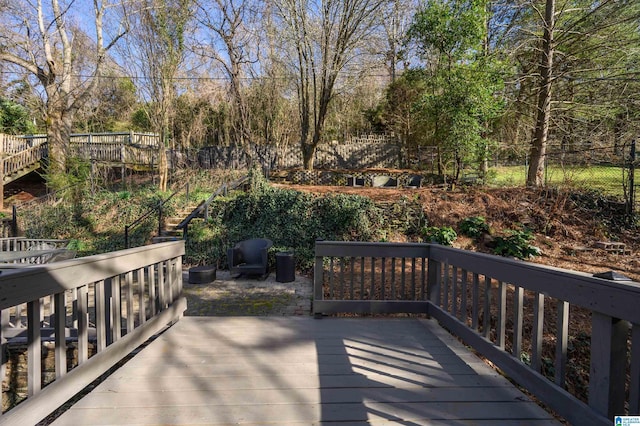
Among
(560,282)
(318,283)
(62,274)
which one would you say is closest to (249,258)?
(318,283)

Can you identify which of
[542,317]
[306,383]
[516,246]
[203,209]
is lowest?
[306,383]

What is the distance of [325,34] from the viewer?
1097cm

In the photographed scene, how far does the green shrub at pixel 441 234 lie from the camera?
7.13 metres

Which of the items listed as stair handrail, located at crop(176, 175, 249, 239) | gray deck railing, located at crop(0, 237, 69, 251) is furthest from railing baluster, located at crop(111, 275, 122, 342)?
stair handrail, located at crop(176, 175, 249, 239)

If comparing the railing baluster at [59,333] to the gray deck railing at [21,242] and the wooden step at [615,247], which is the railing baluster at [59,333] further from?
the wooden step at [615,247]

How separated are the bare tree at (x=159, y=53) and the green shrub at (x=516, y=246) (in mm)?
10402

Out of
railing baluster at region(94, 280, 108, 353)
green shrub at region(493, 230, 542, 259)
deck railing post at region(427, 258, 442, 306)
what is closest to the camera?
railing baluster at region(94, 280, 108, 353)

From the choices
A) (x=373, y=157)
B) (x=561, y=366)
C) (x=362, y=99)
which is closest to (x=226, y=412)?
(x=561, y=366)

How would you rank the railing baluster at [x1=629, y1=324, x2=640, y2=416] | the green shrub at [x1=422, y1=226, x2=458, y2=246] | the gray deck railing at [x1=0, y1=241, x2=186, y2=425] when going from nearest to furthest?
the railing baluster at [x1=629, y1=324, x2=640, y2=416] → the gray deck railing at [x1=0, y1=241, x2=186, y2=425] → the green shrub at [x1=422, y1=226, x2=458, y2=246]

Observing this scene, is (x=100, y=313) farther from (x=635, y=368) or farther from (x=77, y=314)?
(x=635, y=368)

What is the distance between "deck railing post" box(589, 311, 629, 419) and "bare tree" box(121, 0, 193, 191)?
1242 centimetres

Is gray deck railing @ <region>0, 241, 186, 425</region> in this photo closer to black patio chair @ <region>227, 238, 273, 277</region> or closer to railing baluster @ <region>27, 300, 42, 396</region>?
railing baluster @ <region>27, 300, 42, 396</region>

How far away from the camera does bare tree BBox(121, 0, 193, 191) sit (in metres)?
11.4

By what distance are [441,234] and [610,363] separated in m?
5.96
